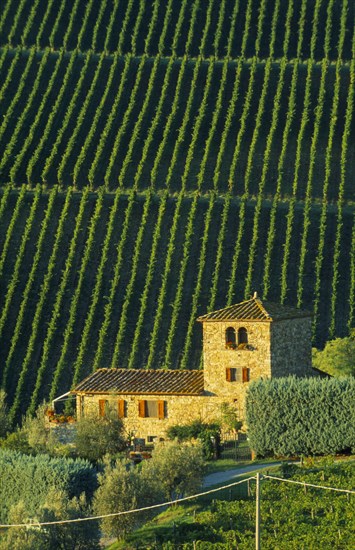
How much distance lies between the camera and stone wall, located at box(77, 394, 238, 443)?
221 ft

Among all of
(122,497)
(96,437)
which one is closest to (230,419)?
(96,437)

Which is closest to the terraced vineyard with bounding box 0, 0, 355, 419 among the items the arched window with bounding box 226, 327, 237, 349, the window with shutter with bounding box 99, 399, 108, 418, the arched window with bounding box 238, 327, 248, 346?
the window with shutter with bounding box 99, 399, 108, 418

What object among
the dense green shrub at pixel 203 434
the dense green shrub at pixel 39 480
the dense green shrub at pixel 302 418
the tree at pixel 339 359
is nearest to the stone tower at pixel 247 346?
the dense green shrub at pixel 203 434

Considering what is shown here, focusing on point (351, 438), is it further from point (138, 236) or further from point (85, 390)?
point (138, 236)

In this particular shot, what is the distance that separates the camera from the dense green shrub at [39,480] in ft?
188

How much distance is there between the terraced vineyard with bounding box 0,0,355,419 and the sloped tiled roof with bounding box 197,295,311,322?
13.3 metres

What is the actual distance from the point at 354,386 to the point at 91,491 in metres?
11.5

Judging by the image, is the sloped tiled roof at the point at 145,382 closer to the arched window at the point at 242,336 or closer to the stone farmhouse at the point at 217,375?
the stone farmhouse at the point at 217,375

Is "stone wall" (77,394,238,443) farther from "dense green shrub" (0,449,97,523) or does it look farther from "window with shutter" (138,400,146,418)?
"dense green shrub" (0,449,97,523)

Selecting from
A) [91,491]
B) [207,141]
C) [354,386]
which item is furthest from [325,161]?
[91,491]

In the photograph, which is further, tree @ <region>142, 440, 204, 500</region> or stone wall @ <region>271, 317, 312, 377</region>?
stone wall @ <region>271, 317, 312, 377</region>

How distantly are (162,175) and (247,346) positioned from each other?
3125 centimetres

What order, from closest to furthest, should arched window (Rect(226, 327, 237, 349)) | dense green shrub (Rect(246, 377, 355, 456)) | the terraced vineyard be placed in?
dense green shrub (Rect(246, 377, 355, 456)) < arched window (Rect(226, 327, 237, 349)) < the terraced vineyard

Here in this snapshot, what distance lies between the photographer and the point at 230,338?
67.4m
